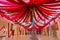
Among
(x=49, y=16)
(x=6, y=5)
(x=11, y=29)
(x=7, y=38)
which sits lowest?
(x=7, y=38)

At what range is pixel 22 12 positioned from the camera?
1.48 meters

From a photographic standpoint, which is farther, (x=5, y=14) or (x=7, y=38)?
(x=7, y=38)

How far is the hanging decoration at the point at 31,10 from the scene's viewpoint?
4.36 feet

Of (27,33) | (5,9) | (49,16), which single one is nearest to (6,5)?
(5,9)

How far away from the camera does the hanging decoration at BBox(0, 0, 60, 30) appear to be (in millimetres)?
1329

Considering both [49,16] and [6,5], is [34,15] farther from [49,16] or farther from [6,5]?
[6,5]

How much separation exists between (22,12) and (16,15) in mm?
88

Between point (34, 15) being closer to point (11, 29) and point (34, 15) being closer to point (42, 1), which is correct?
point (42, 1)

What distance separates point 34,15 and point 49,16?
184 millimetres

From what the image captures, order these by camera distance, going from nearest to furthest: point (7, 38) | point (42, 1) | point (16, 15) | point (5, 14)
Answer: point (42, 1) < point (5, 14) < point (16, 15) < point (7, 38)

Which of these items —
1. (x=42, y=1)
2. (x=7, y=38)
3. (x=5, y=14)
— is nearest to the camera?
(x=42, y=1)

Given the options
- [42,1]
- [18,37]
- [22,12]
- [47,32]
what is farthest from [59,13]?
[18,37]

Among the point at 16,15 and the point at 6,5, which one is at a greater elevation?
the point at 6,5

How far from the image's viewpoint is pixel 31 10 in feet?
4.96
